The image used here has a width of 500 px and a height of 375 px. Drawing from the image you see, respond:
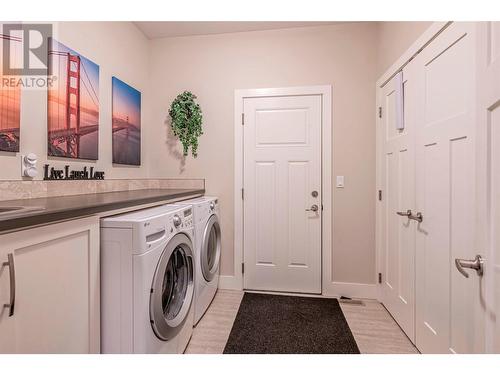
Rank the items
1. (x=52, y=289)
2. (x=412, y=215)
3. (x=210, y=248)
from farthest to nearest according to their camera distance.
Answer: (x=210, y=248) → (x=412, y=215) → (x=52, y=289)

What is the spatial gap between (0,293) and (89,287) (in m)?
0.39

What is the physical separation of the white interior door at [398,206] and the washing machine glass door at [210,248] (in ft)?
4.98

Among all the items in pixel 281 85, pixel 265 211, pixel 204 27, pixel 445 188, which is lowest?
pixel 265 211

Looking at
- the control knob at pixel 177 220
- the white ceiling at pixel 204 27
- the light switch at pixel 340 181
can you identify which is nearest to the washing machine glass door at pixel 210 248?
the control knob at pixel 177 220

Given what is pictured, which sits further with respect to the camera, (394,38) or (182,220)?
(394,38)

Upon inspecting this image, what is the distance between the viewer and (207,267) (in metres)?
2.15

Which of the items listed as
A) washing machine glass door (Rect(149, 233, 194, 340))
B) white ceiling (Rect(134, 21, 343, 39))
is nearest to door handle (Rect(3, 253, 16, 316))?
washing machine glass door (Rect(149, 233, 194, 340))

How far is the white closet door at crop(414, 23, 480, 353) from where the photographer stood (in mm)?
1196

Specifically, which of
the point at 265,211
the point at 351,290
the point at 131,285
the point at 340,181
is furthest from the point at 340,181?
the point at 131,285

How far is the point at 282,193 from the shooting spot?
8.45 feet

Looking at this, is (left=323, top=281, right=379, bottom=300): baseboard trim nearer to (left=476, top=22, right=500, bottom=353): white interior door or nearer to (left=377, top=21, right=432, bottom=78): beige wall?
(left=476, top=22, right=500, bottom=353): white interior door

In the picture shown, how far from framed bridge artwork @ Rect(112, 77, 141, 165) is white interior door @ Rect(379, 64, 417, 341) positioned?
2341 mm

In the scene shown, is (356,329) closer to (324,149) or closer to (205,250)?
(205,250)

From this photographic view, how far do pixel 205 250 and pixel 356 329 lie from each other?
51.5 inches
